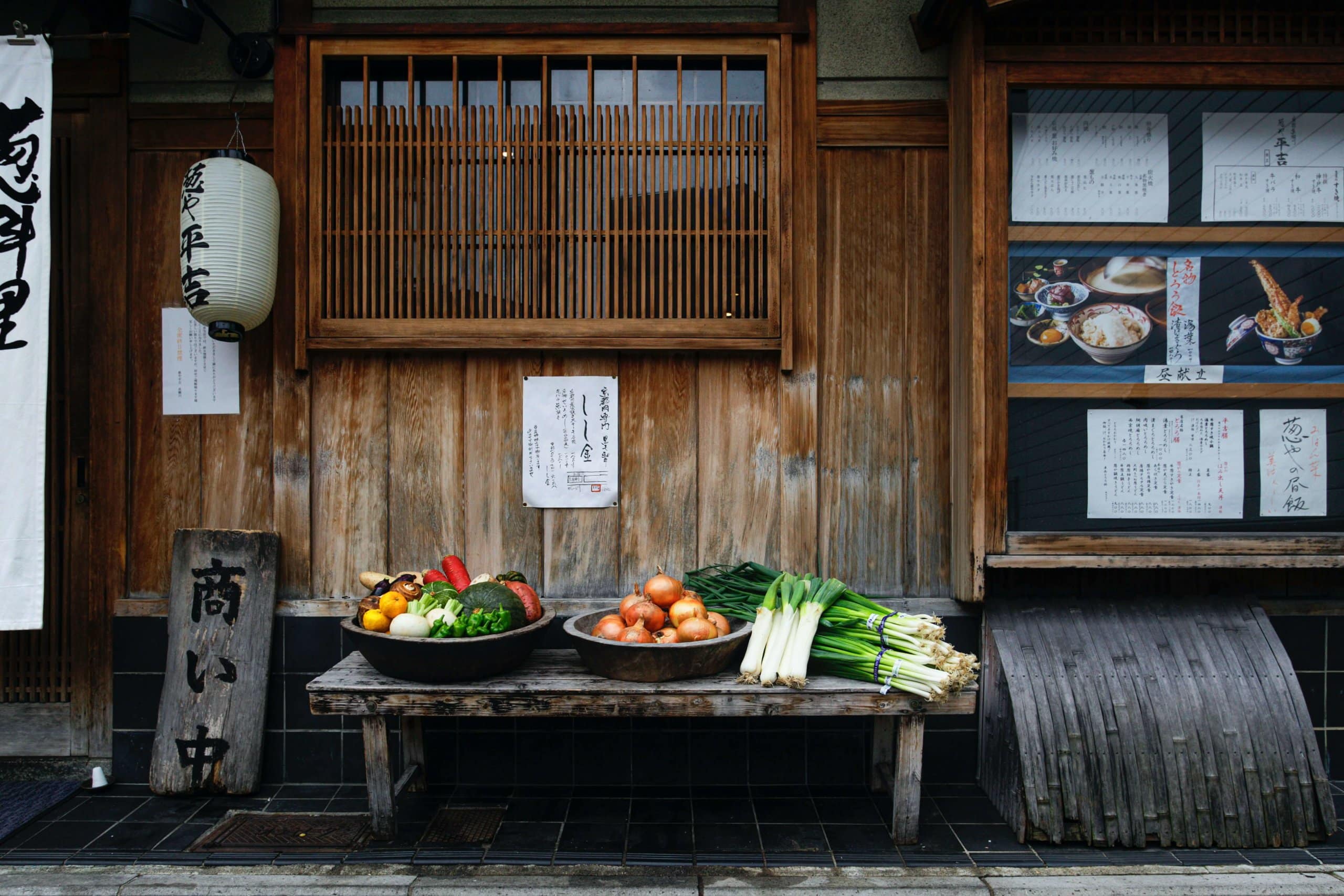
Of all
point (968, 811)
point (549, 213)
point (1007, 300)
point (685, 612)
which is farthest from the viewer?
point (549, 213)

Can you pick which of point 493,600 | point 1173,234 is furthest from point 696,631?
point 1173,234

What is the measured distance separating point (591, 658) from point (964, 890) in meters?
2.10

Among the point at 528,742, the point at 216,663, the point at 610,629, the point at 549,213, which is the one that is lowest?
the point at 528,742

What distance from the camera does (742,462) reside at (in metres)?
4.87

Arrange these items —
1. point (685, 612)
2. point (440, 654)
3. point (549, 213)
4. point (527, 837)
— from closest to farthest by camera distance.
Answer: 1. point (440, 654)
2. point (685, 612)
3. point (527, 837)
4. point (549, 213)

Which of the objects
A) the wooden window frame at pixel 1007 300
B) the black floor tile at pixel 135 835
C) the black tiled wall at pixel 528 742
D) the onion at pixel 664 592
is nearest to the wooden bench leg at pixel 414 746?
the black tiled wall at pixel 528 742

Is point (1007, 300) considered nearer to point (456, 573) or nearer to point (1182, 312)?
point (1182, 312)

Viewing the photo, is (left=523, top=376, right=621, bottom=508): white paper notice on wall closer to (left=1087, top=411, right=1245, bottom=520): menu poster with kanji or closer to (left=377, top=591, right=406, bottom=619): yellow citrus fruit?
(left=377, top=591, right=406, bottom=619): yellow citrus fruit

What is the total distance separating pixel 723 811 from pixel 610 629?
139cm

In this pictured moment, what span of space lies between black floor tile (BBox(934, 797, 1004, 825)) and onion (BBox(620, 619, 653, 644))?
2.05 m

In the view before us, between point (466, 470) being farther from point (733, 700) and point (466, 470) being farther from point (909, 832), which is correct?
point (909, 832)

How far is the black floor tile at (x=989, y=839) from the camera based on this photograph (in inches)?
157

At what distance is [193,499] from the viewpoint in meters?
4.91

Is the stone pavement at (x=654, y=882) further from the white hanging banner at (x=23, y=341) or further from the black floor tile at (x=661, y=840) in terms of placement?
the white hanging banner at (x=23, y=341)
